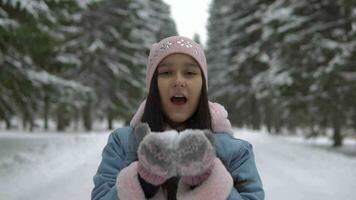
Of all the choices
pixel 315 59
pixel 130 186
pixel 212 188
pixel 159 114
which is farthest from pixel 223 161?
pixel 315 59

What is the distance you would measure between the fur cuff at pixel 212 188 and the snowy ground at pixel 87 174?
6.06 meters

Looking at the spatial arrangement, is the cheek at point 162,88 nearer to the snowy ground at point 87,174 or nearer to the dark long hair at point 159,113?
the dark long hair at point 159,113

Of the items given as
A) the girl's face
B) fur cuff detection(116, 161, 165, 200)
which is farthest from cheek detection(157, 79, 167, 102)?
fur cuff detection(116, 161, 165, 200)

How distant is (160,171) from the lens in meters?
1.99

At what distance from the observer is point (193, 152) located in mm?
1978

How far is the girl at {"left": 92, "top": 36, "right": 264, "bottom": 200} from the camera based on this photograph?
1995 millimetres

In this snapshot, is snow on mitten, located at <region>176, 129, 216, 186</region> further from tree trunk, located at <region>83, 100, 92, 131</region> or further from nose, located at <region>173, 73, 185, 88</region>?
tree trunk, located at <region>83, 100, 92, 131</region>

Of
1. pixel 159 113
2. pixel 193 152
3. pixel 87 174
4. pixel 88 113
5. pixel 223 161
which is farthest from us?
pixel 88 113

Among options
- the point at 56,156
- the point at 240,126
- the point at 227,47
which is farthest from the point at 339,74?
the point at 240,126

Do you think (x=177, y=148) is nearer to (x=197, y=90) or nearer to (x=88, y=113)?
(x=197, y=90)

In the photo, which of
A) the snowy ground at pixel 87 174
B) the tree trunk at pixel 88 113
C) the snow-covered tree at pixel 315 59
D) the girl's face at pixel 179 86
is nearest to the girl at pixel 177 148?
the girl's face at pixel 179 86

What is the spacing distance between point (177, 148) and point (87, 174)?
897 centimetres

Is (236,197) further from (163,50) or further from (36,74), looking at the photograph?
(36,74)

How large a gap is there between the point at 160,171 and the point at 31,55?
14257 millimetres
